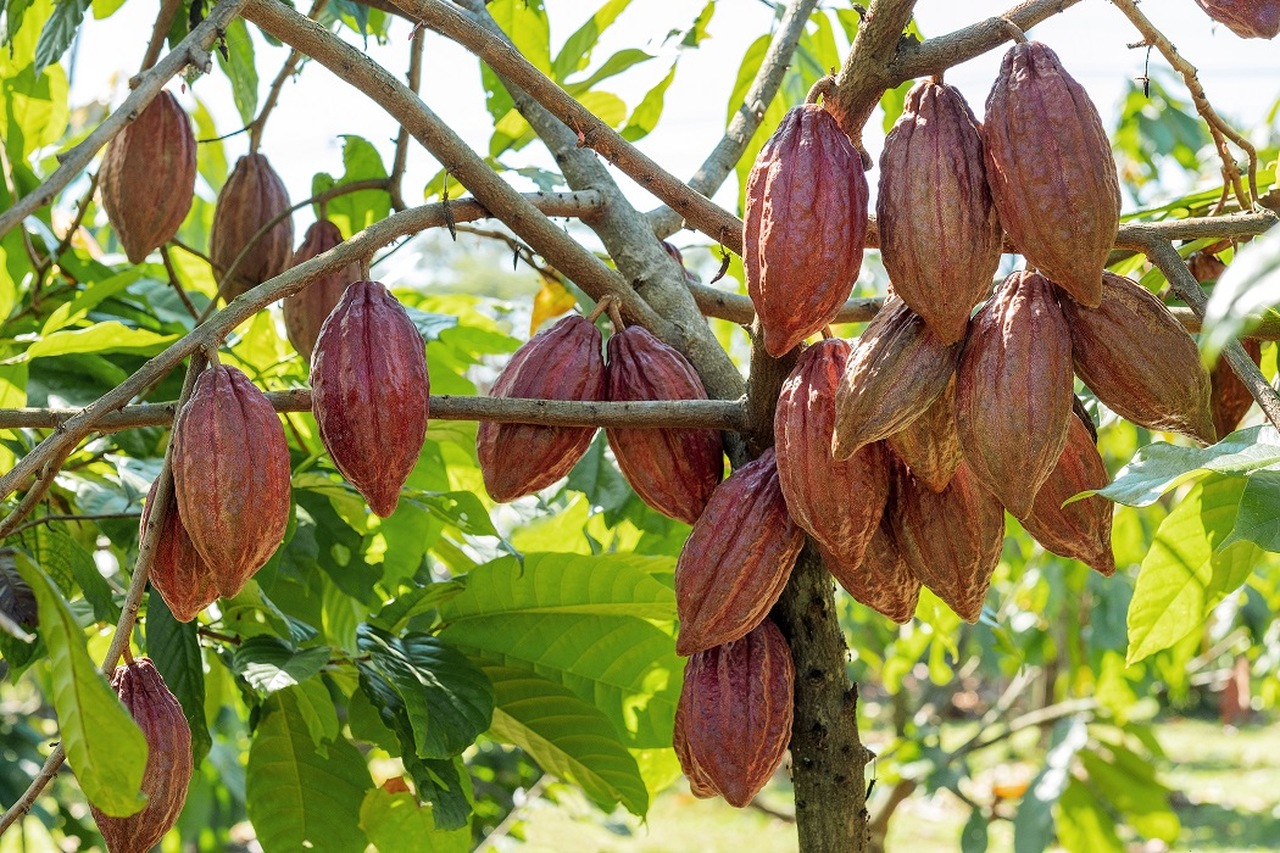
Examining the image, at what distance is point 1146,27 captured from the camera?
0.86 m

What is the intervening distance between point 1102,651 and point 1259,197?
244cm

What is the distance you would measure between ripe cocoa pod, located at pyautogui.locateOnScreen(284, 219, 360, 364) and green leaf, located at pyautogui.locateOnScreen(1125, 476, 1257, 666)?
947 mm

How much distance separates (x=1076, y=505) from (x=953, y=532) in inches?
3.6

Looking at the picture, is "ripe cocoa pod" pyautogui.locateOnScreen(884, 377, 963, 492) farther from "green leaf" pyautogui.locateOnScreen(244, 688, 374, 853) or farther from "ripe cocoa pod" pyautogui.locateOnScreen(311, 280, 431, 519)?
"green leaf" pyautogui.locateOnScreen(244, 688, 374, 853)

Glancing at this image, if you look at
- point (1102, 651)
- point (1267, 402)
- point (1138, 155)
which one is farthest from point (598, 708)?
point (1138, 155)

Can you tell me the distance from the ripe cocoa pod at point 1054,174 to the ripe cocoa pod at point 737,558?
0.29 m

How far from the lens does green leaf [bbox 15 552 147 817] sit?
0.72m

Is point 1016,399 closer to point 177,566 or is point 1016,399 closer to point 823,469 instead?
point 823,469

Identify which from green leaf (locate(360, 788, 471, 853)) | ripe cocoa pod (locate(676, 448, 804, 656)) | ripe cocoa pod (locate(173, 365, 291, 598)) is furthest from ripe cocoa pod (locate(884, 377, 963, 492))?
green leaf (locate(360, 788, 471, 853))

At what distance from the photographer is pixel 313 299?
156cm

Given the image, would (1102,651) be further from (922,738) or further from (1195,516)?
(1195,516)

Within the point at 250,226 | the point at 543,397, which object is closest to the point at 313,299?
the point at 250,226

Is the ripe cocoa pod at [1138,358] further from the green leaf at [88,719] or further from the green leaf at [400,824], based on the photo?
the green leaf at [400,824]

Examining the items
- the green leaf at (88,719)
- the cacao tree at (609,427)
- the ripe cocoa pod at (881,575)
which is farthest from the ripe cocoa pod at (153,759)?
the ripe cocoa pod at (881,575)
